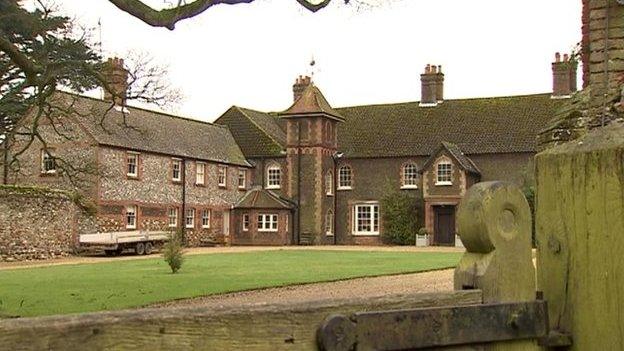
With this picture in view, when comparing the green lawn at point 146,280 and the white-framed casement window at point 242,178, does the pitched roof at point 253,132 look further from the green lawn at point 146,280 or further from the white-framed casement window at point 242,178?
the green lawn at point 146,280

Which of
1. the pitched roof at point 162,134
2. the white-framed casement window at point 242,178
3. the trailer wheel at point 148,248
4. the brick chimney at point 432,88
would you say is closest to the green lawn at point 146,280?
the trailer wheel at point 148,248

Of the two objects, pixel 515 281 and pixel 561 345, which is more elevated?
pixel 515 281

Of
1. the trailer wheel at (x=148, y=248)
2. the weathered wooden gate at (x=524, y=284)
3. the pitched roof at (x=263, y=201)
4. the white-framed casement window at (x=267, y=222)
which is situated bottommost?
the trailer wheel at (x=148, y=248)

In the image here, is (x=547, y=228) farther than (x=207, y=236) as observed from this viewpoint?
No

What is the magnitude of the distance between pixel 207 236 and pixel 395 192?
1161 cm

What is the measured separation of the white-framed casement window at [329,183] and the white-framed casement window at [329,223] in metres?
1.23

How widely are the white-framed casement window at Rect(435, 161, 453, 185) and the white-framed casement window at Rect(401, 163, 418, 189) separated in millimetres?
2293

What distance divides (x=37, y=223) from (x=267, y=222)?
16.8 meters

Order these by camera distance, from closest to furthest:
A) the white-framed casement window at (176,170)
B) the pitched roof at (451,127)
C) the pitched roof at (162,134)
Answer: the pitched roof at (162,134), the white-framed casement window at (176,170), the pitched roof at (451,127)

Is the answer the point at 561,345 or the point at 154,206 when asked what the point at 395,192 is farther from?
the point at 561,345

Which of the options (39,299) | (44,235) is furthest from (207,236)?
(39,299)

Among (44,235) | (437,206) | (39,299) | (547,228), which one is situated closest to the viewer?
(547,228)

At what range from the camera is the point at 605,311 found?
7.47ft

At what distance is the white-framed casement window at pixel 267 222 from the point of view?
4719cm
